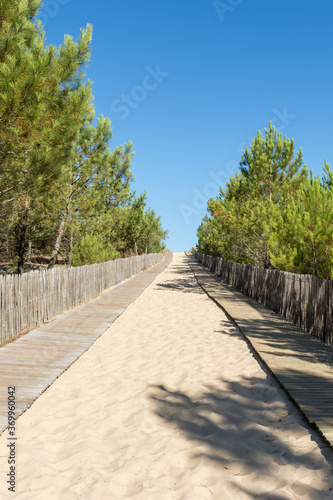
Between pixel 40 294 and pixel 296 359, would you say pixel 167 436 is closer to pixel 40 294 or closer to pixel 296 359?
pixel 296 359

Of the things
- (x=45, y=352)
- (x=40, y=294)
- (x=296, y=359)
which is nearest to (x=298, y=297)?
(x=296, y=359)

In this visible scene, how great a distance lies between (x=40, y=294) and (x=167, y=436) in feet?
18.5

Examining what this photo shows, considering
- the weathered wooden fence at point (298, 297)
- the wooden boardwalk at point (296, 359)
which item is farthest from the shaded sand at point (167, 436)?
the weathered wooden fence at point (298, 297)

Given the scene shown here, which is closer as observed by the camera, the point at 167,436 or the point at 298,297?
the point at 167,436

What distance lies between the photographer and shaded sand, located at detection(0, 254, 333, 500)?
2.86 metres

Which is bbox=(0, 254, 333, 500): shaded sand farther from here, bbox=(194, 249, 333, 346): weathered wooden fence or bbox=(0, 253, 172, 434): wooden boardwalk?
bbox=(194, 249, 333, 346): weathered wooden fence

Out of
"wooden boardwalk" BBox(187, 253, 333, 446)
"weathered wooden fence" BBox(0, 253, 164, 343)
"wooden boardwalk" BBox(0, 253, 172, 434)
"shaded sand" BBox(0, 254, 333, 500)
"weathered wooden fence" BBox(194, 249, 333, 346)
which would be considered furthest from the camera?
"weathered wooden fence" BBox(194, 249, 333, 346)

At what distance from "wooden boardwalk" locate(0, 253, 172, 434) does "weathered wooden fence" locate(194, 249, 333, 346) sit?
15.5 ft

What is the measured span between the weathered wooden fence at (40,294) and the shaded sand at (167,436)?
184 centimetres

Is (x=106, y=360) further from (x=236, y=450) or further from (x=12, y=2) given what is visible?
(x=12, y=2)

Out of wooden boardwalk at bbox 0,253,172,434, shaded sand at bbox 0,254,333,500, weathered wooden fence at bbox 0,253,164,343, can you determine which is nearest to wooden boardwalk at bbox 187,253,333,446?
shaded sand at bbox 0,254,333,500

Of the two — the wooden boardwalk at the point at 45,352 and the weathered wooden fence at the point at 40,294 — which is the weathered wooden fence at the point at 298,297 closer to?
the wooden boardwalk at the point at 45,352

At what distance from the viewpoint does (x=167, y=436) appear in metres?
3.68

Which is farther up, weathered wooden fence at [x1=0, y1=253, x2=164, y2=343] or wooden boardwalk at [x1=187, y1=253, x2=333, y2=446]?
weathered wooden fence at [x1=0, y1=253, x2=164, y2=343]
